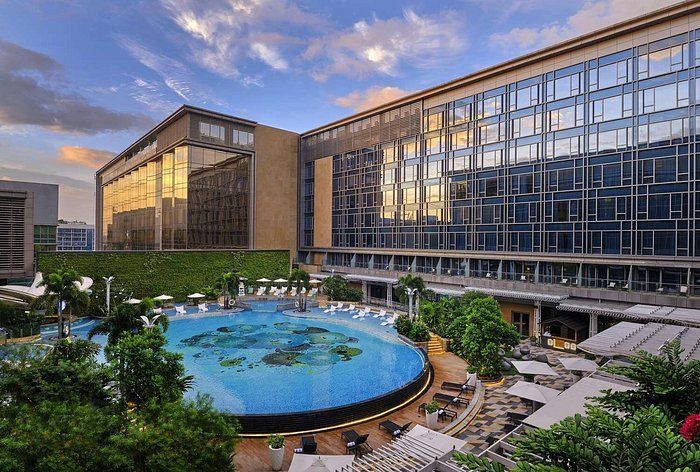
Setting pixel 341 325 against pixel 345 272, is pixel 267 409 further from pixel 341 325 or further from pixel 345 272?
pixel 345 272

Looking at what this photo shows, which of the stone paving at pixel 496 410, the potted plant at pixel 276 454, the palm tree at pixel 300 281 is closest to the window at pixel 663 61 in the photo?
the stone paving at pixel 496 410

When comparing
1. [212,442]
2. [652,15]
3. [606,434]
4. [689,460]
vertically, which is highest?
[652,15]

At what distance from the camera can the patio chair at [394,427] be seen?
15.2m

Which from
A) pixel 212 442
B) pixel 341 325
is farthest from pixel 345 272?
pixel 212 442

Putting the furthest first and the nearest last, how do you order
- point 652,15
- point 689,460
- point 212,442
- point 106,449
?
1. point 652,15
2. point 212,442
3. point 106,449
4. point 689,460

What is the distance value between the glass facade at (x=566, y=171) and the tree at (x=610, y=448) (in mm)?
27721

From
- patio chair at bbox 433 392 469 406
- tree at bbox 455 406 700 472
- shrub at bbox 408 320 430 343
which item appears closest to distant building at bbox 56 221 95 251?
shrub at bbox 408 320 430 343

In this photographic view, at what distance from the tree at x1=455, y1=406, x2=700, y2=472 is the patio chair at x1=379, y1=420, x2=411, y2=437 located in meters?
10.4

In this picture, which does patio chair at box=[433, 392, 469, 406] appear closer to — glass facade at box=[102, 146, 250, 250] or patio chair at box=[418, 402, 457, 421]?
patio chair at box=[418, 402, 457, 421]

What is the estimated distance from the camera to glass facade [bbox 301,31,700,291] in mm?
26547

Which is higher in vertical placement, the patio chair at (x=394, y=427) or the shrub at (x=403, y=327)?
the shrub at (x=403, y=327)

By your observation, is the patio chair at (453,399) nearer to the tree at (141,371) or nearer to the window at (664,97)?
the tree at (141,371)

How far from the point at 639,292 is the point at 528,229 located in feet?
31.3

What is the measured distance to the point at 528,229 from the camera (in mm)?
34094
